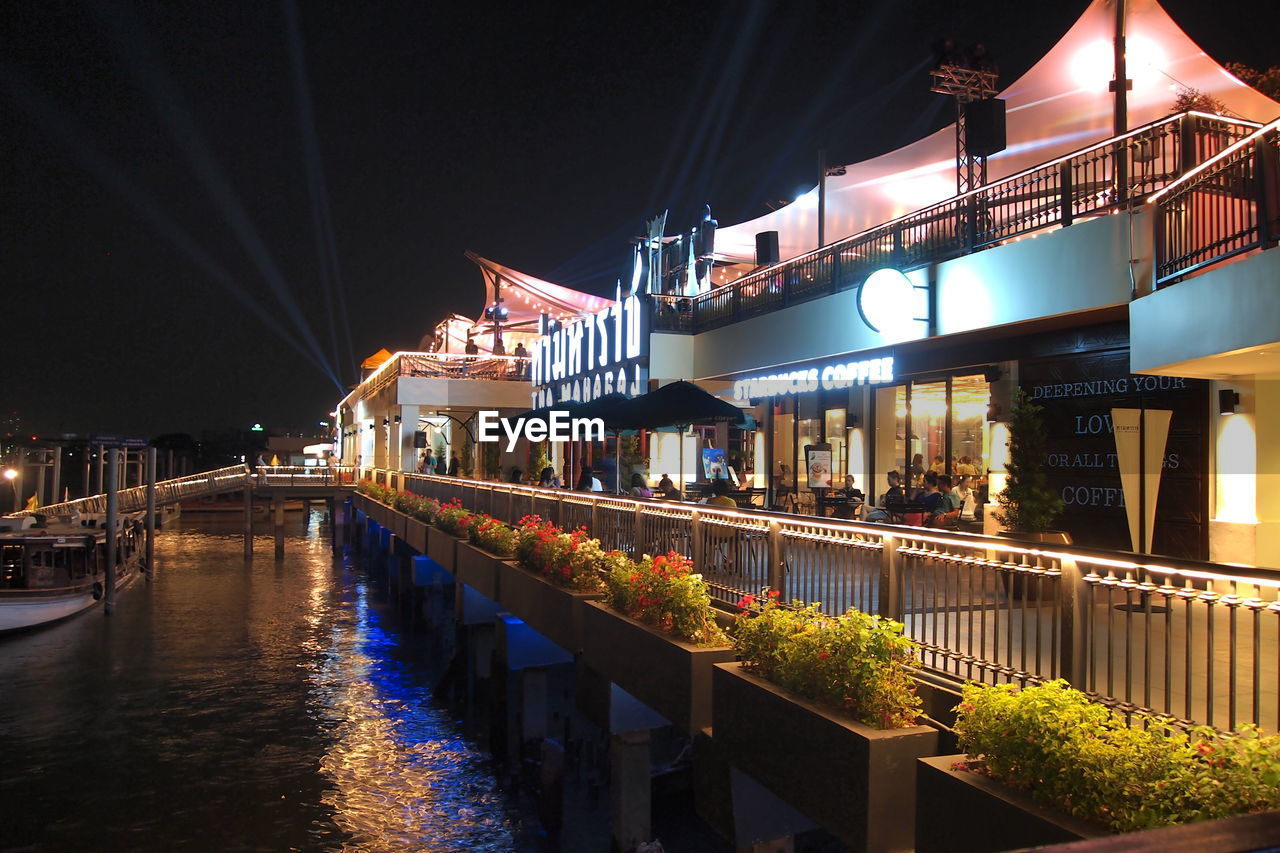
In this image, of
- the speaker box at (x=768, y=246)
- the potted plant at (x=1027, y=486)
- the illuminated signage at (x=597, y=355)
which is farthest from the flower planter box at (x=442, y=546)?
the speaker box at (x=768, y=246)

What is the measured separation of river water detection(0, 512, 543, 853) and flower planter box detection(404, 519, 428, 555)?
2115 mm

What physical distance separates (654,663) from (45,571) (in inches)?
776

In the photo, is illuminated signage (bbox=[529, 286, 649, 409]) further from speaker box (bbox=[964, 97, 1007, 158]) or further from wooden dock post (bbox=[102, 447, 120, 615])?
wooden dock post (bbox=[102, 447, 120, 615])

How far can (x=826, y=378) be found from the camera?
1733 cm

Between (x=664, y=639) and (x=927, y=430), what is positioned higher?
(x=927, y=430)

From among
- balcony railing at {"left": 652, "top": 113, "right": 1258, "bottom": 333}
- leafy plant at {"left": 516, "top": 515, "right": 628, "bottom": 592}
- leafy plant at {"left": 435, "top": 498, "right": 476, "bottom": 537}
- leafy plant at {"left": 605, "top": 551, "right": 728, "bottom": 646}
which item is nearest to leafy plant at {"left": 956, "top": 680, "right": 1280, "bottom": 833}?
leafy plant at {"left": 605, "top": 551, "right": 728, "bottom": 646}

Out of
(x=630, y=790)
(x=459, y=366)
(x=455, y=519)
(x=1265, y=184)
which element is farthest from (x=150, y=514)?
(x=1265, y=184)

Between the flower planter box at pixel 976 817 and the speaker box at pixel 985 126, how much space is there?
43.4 ft

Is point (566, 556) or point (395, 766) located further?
point (395, 766)

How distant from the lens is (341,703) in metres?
15.1

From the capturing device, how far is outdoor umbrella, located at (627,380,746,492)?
14062mm

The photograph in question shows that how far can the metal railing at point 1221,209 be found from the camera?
7.70 m

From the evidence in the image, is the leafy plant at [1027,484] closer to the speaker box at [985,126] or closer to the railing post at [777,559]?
the railing post at [777,559]

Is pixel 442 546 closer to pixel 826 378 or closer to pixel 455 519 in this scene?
pixel 455 519
